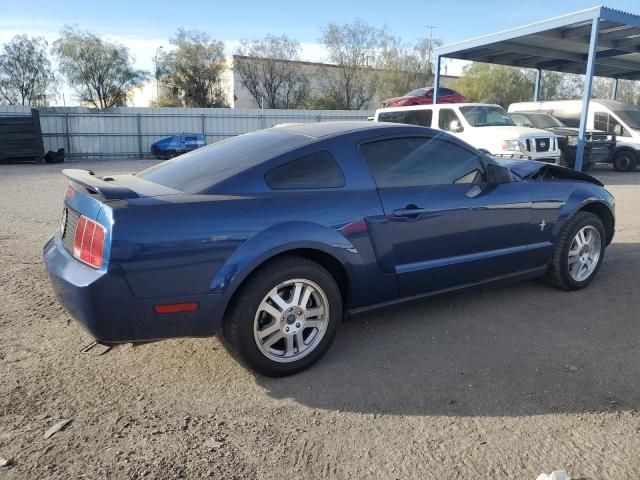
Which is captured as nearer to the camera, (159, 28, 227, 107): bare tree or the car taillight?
the car taillight

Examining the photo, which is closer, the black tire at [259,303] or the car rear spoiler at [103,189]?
the car rear spoiler at [103,189]

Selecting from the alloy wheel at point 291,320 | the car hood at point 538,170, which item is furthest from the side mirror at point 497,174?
the alloy wheel at point 291,320

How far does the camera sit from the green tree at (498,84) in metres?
44.7

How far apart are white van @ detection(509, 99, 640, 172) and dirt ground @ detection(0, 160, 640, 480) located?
14654 millimetres

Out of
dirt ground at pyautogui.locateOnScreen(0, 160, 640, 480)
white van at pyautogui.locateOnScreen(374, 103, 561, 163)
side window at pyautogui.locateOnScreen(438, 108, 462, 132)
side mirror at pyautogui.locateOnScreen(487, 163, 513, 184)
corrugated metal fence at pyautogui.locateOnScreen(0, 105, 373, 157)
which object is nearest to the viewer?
dirt ground at pyautogui.locateOnScreen(0, 160, 640, 480)

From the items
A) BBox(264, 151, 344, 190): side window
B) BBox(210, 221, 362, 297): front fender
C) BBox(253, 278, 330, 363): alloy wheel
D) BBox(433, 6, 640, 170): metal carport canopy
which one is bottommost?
BBox(253, 278, 330, 363): alloy wheel

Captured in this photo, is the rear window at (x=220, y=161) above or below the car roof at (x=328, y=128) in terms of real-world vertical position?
below

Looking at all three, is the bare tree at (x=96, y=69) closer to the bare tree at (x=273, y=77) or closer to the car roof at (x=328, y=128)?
the bare tree at (x=273, y=77)

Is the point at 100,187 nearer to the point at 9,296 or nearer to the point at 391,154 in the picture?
the point at 391,154

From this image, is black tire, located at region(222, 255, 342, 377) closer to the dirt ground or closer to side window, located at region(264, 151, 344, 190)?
the dirt ground

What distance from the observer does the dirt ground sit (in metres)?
2.47

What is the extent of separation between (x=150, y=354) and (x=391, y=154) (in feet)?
7.08

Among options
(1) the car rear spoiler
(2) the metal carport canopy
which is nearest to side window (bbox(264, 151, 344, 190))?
(1) the car rear spoiler

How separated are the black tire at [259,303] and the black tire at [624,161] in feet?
54.9
